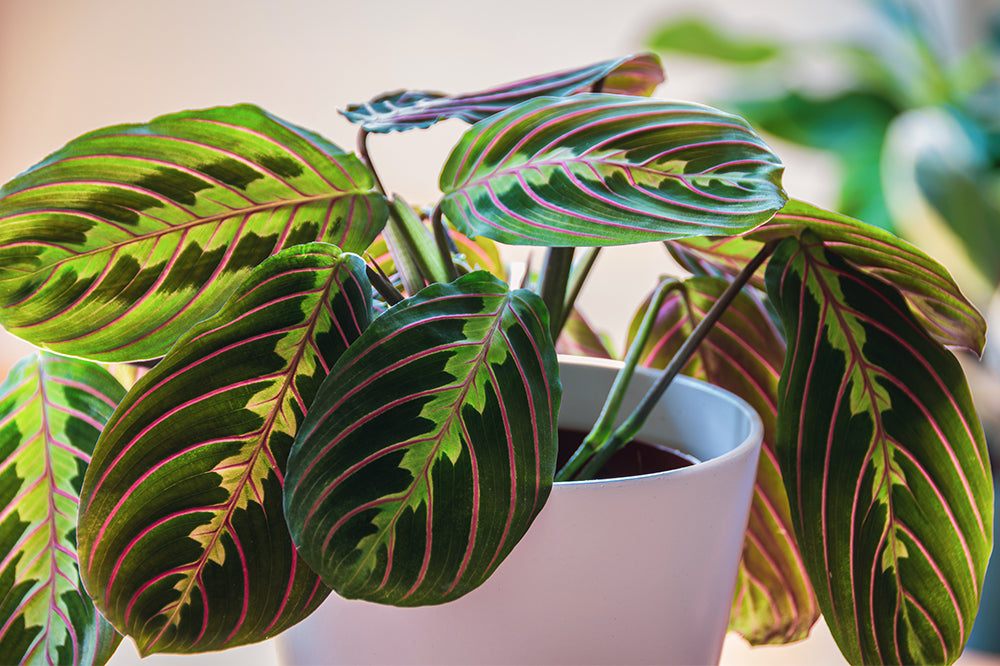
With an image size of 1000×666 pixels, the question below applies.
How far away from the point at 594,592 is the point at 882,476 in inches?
5.7

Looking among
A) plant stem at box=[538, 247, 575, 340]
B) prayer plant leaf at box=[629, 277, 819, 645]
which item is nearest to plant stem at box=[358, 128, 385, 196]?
plant stem at box=[538, 247, 575, 340]

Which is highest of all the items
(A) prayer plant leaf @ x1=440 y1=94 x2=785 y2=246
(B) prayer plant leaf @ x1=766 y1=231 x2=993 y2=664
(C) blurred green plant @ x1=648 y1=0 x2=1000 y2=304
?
(A) prayer plant leaf @ x1=440 y1=94 x2=785 y2=246

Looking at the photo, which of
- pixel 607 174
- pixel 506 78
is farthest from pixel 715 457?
pixel 506 78

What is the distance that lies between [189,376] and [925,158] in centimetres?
157

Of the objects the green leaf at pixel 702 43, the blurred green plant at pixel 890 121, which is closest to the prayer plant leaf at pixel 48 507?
the blurred green plant at pixel 890 121

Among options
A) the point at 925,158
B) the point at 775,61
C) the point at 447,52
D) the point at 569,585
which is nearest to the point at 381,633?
the point at 569,585

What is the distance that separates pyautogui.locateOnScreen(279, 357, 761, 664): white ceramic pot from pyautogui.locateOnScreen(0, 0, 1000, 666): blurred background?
114 cm

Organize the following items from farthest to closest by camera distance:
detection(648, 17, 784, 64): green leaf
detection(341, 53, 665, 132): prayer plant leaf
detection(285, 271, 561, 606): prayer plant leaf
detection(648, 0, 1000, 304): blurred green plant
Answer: detection(648, 17, 784, 64): green leaf → detection(648, 0, 1000, 304): blurred green plant → detection(341, 53, 665, 132): prayer plant leaf → detection(285, 271, 561, 606): prayer plant leaf

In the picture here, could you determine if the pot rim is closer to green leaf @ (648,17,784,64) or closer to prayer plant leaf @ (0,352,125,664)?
prayer plant leaf @ (0,352,125,664)

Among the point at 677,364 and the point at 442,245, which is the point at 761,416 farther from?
the point at 442,245

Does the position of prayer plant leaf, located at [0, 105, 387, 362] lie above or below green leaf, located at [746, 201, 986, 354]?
above

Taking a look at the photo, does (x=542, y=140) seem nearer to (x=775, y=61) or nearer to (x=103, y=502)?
(x=103, y=502)

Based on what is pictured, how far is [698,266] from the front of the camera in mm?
548

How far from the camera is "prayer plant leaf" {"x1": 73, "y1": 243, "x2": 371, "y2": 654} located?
0.30m
